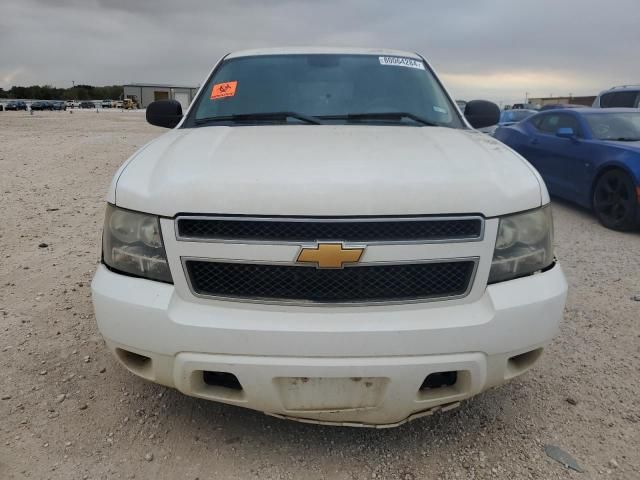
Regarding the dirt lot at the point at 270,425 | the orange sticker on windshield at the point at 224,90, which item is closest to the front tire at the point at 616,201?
the dirt lot at the point at 270,425

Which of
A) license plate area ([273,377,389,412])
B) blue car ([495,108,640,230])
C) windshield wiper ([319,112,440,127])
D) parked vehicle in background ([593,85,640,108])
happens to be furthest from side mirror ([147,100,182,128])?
parked vehicle in background ([593,85,640,108])

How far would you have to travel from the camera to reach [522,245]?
200cm

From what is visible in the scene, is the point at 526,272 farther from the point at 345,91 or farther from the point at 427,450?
the point at 345,91

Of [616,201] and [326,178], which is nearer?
[326,178]

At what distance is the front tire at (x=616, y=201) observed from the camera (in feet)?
19.8

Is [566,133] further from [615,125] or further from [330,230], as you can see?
[330,230]

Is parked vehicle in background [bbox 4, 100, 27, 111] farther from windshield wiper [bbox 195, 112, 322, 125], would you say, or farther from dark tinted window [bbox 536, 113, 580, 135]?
windshield wiper [bbox 195, 112, 322, 125]

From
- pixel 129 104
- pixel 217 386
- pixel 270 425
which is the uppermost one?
pixel 129 104

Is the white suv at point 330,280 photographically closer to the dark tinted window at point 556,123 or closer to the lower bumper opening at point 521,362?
the lower bumper opening at point 521,362

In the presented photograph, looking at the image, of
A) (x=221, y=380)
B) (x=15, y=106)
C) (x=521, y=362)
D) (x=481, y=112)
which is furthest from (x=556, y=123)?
(x=15, y=106)

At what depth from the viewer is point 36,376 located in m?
2.70

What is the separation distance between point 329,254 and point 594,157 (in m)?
6.16

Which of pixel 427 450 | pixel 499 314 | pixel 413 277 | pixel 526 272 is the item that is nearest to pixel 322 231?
pixel 413 277

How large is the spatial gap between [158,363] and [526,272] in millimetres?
1468
